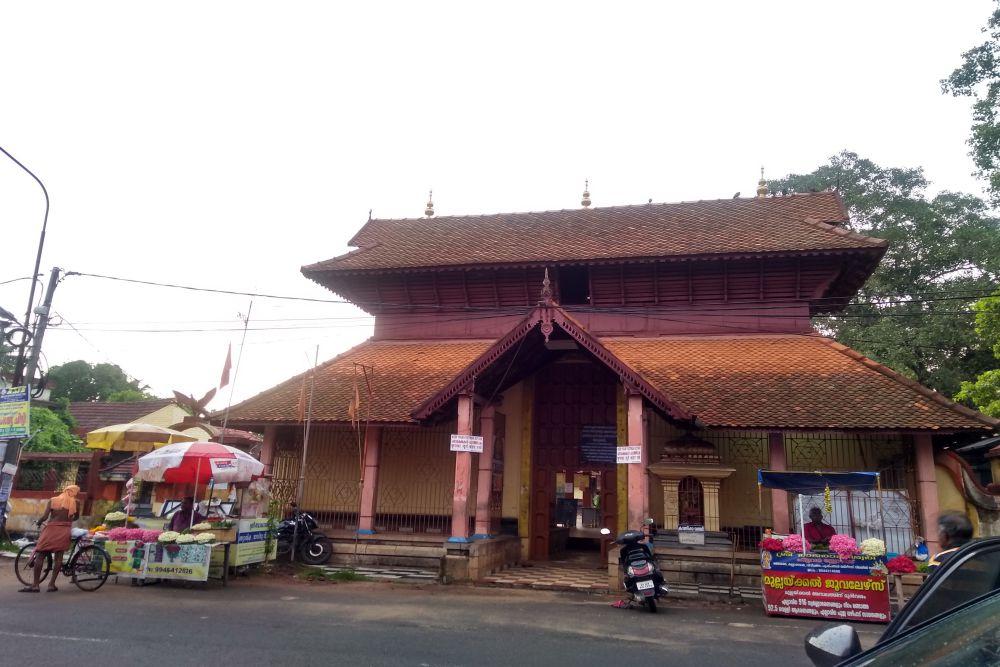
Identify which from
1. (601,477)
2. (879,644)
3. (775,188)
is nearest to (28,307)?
(601,477)

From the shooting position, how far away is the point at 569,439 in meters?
15.7

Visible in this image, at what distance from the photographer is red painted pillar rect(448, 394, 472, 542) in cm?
1242

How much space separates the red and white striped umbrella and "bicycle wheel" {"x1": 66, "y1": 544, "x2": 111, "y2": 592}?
161 centimetres

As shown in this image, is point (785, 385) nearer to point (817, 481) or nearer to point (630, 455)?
point (817, 481)

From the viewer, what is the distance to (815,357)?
47.3 feet

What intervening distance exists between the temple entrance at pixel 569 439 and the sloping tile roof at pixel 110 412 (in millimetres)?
27122

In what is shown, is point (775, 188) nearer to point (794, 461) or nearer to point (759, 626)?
point (794, 461)

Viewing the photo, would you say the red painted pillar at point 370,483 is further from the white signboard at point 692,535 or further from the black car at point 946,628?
the black car at point 946,628

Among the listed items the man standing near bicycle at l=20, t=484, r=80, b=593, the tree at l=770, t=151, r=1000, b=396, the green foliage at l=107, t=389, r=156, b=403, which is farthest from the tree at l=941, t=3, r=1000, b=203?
the green foliage at l=107, t=389, r=156, b=403

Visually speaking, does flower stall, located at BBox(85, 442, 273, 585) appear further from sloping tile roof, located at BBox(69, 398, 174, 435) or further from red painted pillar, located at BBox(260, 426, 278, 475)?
sloping tile roof, located at BBox(69, 398, 174, 435)

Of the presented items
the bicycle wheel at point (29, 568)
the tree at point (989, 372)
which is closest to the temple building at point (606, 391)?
the tree at point (989, 372)

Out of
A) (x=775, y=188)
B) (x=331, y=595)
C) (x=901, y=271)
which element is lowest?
(x=331, y=595)

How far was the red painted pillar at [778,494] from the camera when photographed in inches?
486

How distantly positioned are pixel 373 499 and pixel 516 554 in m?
3.49
